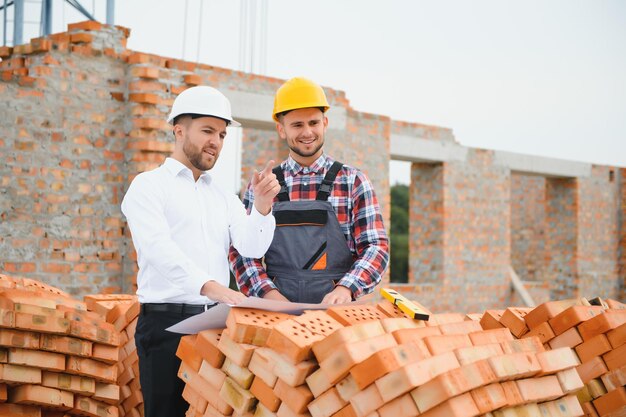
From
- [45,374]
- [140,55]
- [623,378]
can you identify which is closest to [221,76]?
[140,55]

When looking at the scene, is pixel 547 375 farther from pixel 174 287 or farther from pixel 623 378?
pixel 174 287

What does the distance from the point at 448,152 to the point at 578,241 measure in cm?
450

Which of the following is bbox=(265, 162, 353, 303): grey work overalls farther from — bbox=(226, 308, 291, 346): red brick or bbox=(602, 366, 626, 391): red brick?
bbox=(602, 366, 626, 391): red brick

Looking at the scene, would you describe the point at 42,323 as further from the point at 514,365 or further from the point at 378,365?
the point at 514,365

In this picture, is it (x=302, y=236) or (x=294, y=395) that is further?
(x=302, y=236)

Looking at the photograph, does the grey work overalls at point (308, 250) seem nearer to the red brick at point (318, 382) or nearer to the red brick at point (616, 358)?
the red brick at point (318, 382)

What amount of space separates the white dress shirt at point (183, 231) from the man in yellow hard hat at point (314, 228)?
0.71 ft

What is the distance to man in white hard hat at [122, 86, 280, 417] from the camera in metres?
2.82

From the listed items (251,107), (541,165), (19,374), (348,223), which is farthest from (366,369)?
(541,165)

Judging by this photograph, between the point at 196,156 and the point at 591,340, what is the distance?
1898 mm

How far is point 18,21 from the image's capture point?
9.33 meters

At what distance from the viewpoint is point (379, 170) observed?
35.7 feet

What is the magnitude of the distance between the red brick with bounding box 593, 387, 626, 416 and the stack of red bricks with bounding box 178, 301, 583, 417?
55cm

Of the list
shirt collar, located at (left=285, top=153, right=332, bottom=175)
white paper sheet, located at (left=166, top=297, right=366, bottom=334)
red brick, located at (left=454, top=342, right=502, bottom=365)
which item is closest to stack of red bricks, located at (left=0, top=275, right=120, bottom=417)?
white paper sheet, located at (left=166, top=297, right=366, bottom=334)
